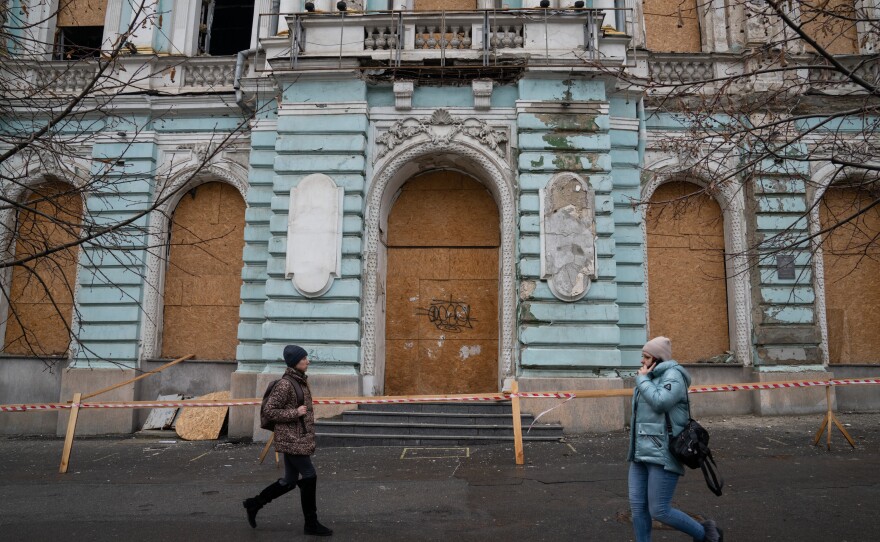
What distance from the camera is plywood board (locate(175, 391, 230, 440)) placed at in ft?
36.5

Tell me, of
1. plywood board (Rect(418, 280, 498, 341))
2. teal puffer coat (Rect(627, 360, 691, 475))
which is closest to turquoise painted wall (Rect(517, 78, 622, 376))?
plywood board (Rect(418, 280, 498, 341))

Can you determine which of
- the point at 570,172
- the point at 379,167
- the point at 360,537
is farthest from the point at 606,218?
the point at 360,537

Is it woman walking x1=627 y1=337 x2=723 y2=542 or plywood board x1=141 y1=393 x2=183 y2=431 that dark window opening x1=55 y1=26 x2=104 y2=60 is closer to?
plywood board x1=141 y1=393 x2=183 y2=431

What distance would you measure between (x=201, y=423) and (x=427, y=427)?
14.6ft

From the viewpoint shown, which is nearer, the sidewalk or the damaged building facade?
the sidewalk

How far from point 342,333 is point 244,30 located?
8.94 meters

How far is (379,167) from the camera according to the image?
1125cm

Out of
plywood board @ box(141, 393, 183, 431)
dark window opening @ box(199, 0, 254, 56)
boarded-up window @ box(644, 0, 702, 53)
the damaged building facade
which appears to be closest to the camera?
the damaged building facade

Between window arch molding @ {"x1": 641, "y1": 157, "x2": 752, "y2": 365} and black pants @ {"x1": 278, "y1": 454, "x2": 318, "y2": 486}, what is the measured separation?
8.36 metres

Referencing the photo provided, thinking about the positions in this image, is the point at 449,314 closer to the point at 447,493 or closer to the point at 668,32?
the point at 447,493

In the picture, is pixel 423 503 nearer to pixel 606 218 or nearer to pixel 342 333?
pixel 342 333

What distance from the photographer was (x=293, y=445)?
17.6ft

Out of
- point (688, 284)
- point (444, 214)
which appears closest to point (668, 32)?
point (688, 284)

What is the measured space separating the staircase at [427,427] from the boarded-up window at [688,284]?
4042mm
